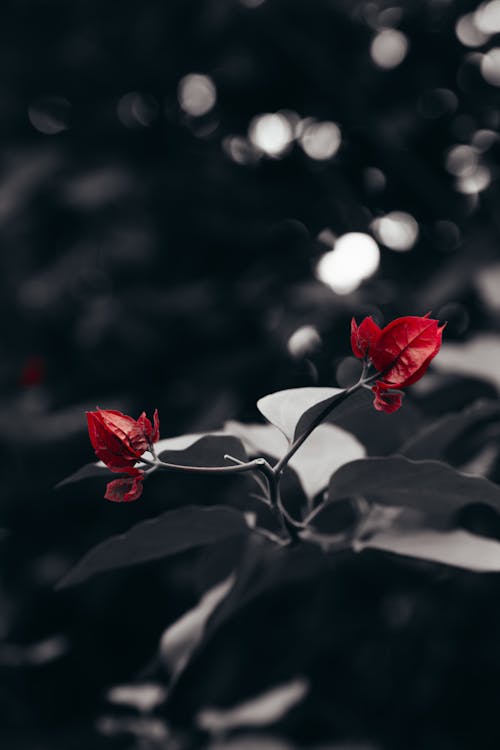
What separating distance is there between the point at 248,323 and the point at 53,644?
0.48 metres

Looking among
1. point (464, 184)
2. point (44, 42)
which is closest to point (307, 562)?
point (464, 184)

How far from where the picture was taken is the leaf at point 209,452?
46 centimetres

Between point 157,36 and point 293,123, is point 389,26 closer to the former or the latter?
point 293,123

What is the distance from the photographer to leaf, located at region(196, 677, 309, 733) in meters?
0.84

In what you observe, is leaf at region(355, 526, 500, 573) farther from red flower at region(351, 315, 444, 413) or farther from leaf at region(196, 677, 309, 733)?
leaf at region(196, 677, 309, 733)

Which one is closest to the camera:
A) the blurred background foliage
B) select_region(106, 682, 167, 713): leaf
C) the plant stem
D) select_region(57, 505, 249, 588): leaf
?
the plant stem

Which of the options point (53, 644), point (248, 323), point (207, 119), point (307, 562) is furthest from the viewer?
point (207, 119)

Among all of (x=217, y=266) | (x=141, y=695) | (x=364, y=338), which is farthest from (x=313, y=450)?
(x=217, y=266)

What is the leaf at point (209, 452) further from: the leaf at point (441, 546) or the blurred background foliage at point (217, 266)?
the blurred background foliage at point (217, 266)

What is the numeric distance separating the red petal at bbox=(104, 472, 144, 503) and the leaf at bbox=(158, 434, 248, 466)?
0.03 meters

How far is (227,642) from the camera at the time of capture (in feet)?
3.46

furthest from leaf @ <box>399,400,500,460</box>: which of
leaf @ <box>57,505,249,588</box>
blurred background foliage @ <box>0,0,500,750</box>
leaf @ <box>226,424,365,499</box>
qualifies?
blurred background foliage @ <box>0,0,500,750</box>

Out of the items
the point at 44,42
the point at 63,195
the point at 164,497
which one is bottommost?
the point at 164,497

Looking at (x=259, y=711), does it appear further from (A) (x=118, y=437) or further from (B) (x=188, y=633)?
(A) (x=118, y=437)
